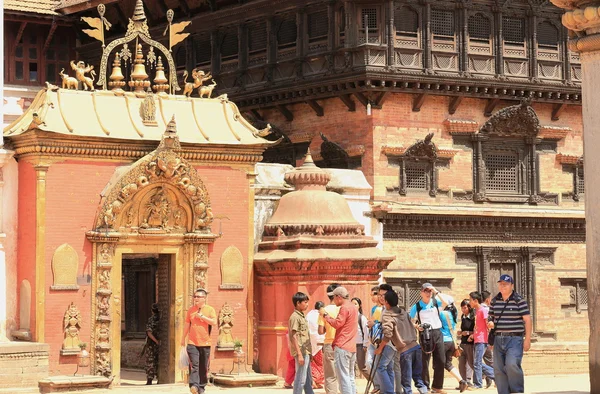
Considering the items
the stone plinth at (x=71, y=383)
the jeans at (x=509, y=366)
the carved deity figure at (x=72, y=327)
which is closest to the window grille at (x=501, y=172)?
the carved deity figure at (x=72, y=327)

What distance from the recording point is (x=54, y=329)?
22.5 metres

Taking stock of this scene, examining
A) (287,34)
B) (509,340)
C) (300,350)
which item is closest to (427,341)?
(300,350)

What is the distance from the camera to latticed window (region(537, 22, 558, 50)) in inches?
1457

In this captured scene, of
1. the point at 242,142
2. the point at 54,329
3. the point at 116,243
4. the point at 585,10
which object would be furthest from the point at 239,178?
the point at 585,10

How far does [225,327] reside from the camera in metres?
24.0

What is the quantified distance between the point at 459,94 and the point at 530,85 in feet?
7.51

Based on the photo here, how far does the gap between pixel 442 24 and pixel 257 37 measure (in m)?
5.22

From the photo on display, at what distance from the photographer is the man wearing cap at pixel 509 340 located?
16547 millimetres

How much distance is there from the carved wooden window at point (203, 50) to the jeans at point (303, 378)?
20.6 metres

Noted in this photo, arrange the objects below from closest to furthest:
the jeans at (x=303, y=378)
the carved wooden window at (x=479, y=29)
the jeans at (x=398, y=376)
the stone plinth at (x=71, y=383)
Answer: the jeans at (x=303, y=378), the jeans at (x=398, y=376), the stone plinth at (x=71, y=383), the carved wooden window at (x=479, y=29)

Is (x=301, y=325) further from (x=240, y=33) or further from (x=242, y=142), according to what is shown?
(x=240, y=33)

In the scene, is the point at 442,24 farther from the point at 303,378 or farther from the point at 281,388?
the point at 303,378

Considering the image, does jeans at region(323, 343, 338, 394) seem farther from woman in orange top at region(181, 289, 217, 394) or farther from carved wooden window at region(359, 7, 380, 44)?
carved wooden window at region(359, 7, 380, 44)

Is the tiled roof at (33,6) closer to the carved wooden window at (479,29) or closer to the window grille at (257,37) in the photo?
the window grille at (257,37)
